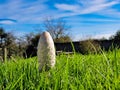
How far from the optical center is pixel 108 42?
24.6 meters

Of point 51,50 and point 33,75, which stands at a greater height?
point 51,50

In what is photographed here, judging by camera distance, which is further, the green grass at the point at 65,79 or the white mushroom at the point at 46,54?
the white mushroom at the point at 46,54

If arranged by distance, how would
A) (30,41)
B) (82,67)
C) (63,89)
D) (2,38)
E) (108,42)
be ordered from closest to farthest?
1. (63,89)
2. (82,67)
3. (108,42)
4. (2,38)
5. (30,41)

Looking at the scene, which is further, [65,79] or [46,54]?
[46,54]

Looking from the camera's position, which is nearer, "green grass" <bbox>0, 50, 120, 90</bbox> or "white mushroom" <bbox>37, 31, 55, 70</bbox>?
"green grass" <bbox>0, 50, 120, 90</bbox>

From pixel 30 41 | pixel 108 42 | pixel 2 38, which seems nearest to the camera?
pixel 108 42

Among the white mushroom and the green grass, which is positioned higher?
the white mushroom

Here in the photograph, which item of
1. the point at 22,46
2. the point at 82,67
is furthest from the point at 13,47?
the point at 82,67

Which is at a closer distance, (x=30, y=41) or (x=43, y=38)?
(x=43, y=38)

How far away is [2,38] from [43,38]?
26.4m

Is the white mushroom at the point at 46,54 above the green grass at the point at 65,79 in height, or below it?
above

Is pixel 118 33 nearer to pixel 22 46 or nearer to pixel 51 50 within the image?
pixel 22 46

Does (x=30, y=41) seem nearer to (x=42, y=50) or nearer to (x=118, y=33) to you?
(x=118, y=33)

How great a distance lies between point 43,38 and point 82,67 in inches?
13.8
